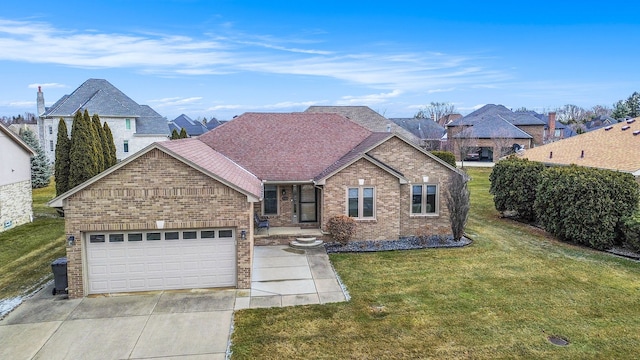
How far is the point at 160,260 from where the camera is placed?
1183cm

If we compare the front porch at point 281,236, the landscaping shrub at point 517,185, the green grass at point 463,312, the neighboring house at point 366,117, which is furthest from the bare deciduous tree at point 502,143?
the front porch at point 281,236

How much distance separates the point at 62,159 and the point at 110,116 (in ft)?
61.5

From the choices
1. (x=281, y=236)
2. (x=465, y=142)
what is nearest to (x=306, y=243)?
(x=281, y=236)

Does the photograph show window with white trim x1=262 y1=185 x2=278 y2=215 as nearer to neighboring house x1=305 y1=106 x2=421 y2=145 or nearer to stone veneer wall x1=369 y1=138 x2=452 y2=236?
stone veneer wall x1=369 y1=138 x2=452 y2=236

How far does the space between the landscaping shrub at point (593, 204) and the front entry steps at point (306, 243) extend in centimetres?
1066

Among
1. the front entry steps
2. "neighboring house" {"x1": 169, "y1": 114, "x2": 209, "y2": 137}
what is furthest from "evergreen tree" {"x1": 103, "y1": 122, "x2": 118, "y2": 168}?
"neighboring house" {"x1": 169, "y1": 114, "x2": 209, "y2": 137}

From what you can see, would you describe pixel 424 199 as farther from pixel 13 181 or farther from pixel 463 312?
pixel 13 181

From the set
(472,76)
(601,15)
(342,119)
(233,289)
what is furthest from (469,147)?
(233,289)

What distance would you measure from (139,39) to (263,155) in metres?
13.4

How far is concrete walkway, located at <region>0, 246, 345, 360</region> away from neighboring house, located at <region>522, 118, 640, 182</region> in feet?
60.0

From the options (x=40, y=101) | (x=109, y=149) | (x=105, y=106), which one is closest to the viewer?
(x=109, y=149)

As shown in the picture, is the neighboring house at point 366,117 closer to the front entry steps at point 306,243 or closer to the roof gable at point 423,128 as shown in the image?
the roof gable at point 423,128

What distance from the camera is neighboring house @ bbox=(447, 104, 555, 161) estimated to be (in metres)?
49.3

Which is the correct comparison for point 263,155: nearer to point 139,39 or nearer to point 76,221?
point 76,221
